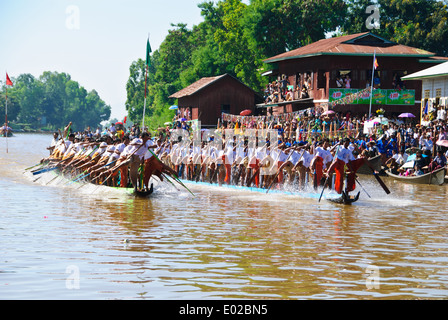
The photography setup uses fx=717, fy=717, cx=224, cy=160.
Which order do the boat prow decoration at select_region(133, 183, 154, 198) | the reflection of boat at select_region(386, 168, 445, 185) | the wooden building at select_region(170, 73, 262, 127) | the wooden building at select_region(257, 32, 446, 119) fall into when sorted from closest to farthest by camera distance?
1. the boat prow decoration at select_region(133, 183, 154, 198)
2. the reflection of boat at select_region(386, 168, 445, 185)
3. the wooden building at select_region(257, 32, 446, 119)
4. the wooden building at select_region(170, 73, 262, 127)

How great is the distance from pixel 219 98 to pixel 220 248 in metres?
48.3

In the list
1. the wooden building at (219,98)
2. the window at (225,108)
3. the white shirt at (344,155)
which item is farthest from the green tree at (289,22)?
the white shirt at (344,155)

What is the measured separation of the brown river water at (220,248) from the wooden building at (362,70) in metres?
23.7

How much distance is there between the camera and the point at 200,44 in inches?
3297

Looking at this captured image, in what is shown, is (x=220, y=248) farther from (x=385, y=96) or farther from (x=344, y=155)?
(x=385, y=96)

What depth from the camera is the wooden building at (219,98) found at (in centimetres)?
5988

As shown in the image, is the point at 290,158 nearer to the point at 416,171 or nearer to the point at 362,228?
the point at 362,228

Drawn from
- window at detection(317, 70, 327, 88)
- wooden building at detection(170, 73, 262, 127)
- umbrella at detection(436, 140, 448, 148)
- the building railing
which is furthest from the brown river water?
wooden building at detection(170, 73, 262, 127)

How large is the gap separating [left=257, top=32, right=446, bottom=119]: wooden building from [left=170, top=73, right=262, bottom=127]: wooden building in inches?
475

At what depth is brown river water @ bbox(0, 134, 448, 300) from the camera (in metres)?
9.26

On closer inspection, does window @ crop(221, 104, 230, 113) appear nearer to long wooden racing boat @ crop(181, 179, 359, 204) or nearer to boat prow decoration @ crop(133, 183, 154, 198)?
long wooden racing boat @ crop(181, 179, 359, 204)

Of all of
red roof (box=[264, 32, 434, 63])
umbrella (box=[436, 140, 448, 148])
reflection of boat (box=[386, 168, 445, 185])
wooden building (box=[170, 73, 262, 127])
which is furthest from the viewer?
wooden building (box=[170, 73, 262, 127])

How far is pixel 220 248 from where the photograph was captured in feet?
40.2

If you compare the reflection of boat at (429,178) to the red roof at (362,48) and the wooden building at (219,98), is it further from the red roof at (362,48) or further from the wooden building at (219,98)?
the wooden building at (219,98)
